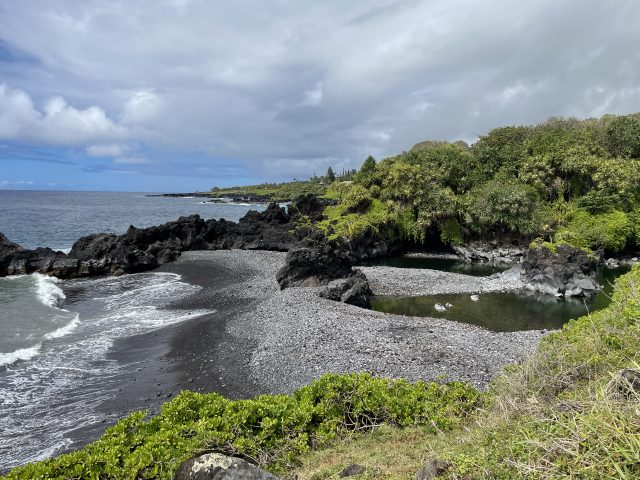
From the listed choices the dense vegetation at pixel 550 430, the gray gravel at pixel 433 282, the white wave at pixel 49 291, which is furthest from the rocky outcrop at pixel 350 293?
the white wave at pixel 49 291

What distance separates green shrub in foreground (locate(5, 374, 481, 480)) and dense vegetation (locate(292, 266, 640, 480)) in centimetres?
50

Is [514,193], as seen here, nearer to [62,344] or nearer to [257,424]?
[62,344]

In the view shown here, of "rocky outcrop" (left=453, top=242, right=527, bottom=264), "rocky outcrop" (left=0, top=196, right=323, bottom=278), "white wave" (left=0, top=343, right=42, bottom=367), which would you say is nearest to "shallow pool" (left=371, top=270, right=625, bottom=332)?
"rocky outcrop" (left=0, top=196, right=323, bottom=278)

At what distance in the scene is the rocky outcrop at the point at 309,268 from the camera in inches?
1204

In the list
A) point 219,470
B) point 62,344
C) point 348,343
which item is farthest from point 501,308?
point 62,344

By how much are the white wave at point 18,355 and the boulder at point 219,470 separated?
1692cm

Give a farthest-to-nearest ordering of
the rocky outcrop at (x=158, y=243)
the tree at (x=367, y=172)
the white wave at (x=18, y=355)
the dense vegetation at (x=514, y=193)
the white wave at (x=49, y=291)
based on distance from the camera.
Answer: the tree at (x=367, y=172), the dense vegetation at (x=514, y=193), the rocky outcrop at (x=158, y=243), the white wave at (x=49, y=291), the white wave at (x=18, y=355)

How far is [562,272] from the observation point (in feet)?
105

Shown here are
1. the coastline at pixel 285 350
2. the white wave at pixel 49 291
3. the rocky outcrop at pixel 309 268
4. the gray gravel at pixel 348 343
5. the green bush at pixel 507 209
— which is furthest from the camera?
the green bush at pixel 507 209

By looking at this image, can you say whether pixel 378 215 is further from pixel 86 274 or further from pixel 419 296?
pixel 86 274

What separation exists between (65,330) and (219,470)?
69.7ft

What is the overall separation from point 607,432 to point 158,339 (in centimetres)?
2089

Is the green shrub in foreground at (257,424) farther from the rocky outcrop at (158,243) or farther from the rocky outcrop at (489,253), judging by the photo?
the rocky outcrop at (489,253)

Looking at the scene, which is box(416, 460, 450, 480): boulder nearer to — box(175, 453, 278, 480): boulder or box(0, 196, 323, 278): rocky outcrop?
box(175, 453, 278, 480): boulder
